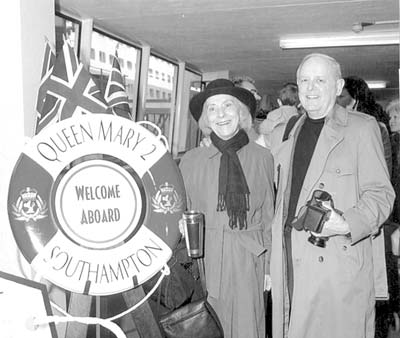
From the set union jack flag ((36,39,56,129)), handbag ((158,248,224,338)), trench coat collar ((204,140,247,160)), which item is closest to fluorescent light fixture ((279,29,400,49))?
trench coat collar ((204,140,247,160))

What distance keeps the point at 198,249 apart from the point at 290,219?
0.46 meters

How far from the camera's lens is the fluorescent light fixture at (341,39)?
5.71m

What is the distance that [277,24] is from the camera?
5098 mm

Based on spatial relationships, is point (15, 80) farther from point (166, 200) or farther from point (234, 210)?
point (234, 210)

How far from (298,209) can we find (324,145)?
282 mm

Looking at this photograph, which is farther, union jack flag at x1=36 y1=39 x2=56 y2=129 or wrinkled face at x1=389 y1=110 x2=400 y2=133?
wrinkled face at x1=389 y1=110 x2=400 y2=133

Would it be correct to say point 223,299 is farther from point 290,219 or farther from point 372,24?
point 372,24

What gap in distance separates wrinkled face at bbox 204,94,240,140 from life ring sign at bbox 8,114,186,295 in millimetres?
478

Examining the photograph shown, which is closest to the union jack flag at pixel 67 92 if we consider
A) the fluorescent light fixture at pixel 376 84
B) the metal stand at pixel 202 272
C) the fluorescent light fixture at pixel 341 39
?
the metal stand at pixel 202 272

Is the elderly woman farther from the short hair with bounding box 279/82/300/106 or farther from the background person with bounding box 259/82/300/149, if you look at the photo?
the short hair with bounding box 279/82/300/106

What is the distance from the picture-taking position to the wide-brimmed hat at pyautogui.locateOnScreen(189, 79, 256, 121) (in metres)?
2.21

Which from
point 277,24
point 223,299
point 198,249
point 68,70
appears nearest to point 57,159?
point 68,70

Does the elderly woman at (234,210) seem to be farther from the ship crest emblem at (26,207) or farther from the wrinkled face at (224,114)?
the ship crest emblem at (26,207)

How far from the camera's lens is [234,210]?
215cm
